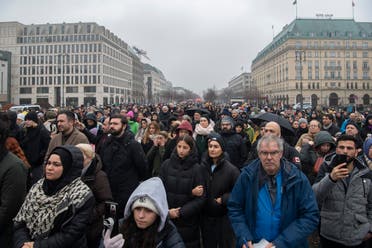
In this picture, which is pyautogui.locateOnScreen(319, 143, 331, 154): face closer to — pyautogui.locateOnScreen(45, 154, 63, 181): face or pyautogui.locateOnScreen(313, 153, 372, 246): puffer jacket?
pyautogui.locateOnScreen(313, 153, 372, 246): puffer jacket

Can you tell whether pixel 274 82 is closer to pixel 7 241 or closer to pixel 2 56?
pixel 2 56

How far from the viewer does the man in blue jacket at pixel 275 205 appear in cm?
313

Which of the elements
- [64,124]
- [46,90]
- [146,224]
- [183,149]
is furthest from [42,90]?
[146,224]

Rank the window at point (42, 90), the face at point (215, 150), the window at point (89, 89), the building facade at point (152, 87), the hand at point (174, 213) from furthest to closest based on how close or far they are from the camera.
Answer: the building facade at point (152, 87) → the window at point (42, 90) → the window at point (89, 89) → the face at point (215, 150) → the hand at point (174, 213)

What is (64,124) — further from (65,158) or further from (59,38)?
(59,38)

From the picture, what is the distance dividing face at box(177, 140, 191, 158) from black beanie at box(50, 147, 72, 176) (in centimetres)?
177

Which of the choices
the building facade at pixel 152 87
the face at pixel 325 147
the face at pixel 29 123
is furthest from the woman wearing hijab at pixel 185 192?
the building facade at pixel 152 87

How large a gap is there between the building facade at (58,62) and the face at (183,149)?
8830 centimetres

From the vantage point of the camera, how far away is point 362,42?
93.8 m

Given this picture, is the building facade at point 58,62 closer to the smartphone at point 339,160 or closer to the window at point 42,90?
the window at point 42,90

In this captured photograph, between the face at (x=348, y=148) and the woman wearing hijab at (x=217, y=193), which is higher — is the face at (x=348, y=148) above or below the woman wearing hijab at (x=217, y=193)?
above

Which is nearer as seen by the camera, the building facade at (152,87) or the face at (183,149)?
the face at (183,149)

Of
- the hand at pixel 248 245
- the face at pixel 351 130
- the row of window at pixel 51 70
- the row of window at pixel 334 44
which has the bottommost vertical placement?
the hand at pixel 248 245

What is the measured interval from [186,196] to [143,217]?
153 cm
